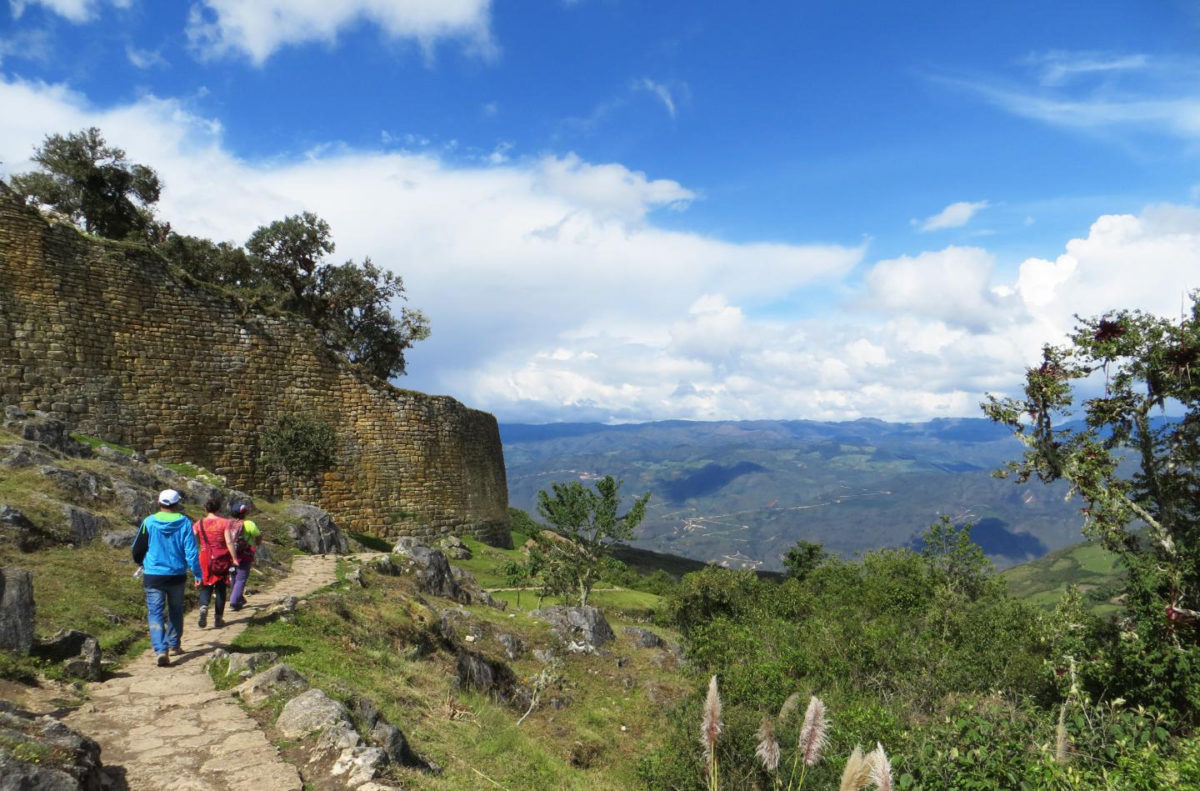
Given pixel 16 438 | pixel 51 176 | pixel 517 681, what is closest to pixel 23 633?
pixel 517 681

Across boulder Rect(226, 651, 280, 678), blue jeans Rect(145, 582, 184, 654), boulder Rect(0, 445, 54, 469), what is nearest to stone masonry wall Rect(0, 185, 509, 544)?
boulder Rect(0, 445, 54, 469)

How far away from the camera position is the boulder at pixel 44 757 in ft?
13.3

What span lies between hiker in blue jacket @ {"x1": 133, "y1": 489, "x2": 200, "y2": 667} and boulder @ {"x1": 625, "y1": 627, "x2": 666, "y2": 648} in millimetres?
16801

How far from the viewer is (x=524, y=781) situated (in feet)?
27.9

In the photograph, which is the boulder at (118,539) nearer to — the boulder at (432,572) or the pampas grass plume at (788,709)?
the boulder at (432,572)

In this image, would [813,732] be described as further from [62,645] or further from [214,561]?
[214,561]

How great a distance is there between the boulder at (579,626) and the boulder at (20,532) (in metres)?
12.9

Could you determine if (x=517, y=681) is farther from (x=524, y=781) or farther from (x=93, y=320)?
(x=93, y=320)

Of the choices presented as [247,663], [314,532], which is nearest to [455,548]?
[314,532]

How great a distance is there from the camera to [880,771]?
4352 millimetres

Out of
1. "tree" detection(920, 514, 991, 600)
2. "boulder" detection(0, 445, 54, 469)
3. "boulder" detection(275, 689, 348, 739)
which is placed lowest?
"tree" detection(920, 514, 991, 600)

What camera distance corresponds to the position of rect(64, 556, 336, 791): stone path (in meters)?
5.60

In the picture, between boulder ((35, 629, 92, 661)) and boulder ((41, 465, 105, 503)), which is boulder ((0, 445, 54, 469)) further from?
boulder ((35, 629, 92, 661))

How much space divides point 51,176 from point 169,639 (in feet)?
123
